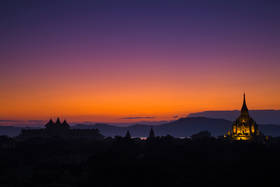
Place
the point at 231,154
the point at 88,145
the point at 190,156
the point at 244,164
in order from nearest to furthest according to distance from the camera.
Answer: the point at 244,164 → the point at 190,156 → the point at 231,154 → the point at 88,145

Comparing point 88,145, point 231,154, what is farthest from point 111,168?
point 88,145

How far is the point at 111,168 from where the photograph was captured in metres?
61.1

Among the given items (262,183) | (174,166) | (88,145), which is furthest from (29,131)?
(262,183)

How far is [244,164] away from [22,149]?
6084 centimetres

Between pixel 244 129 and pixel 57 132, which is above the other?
pixel 244 129

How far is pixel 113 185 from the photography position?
55.0 m

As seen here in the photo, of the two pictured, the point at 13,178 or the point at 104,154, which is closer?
the point at 13,178

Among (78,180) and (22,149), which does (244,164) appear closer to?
(78,180)

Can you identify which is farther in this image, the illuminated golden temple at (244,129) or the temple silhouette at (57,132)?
the temple silhouette at (57,132)

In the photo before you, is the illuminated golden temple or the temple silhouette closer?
the illuminated golden temple

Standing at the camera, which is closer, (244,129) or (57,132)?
(244,129)

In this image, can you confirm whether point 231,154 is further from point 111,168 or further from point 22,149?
point 22,149

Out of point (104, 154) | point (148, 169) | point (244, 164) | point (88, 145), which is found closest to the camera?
point (148, 169)

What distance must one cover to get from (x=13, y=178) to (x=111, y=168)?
14323mm
